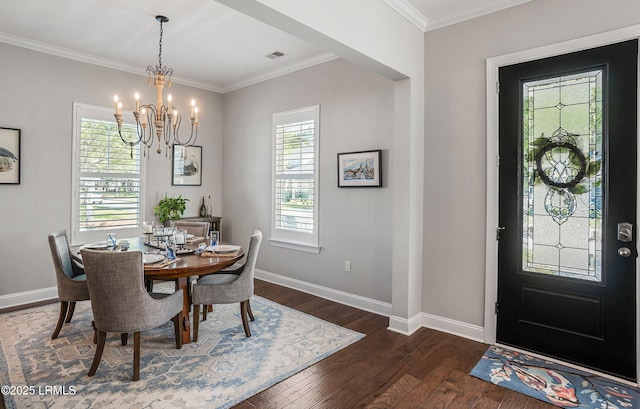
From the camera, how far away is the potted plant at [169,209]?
16.5ft

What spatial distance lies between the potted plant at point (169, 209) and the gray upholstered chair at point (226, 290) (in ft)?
6.66

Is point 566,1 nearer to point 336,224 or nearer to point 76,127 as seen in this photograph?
point 336,224

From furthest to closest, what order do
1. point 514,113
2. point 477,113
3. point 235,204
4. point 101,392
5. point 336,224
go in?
point 235,204 < point 336,224 < point 477,113 < point 514,113 < point 101,392

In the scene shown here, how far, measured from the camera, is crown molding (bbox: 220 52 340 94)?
4.42 meters

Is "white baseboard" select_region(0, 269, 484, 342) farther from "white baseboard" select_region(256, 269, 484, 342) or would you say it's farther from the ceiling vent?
the ceiling vent

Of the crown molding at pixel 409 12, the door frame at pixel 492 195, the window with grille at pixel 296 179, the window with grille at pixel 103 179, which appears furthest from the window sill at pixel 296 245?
the crown molding at pixel 409 12

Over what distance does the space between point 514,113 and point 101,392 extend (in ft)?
12.3

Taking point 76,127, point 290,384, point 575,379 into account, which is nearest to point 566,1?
point 575,379

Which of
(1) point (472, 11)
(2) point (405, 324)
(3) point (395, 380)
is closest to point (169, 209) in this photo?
(2) point (405, 324)

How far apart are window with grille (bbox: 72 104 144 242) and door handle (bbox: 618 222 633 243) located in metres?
4.98

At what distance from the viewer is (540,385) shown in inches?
98.2

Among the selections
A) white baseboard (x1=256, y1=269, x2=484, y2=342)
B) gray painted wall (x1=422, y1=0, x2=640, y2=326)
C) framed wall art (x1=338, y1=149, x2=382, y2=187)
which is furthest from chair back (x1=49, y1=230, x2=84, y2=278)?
gray painted wall (x1=422, y1=0, x2=640, y2=326)

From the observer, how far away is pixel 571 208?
2775mm

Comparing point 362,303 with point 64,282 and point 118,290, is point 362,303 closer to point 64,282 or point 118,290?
point 118,290
